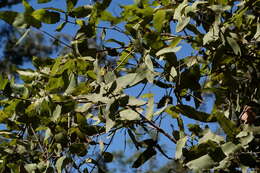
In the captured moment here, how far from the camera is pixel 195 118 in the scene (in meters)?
0.84

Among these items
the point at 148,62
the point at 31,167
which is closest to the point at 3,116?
the point at 31,167

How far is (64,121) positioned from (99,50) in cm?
18

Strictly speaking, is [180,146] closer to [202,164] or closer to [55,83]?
[202,164]

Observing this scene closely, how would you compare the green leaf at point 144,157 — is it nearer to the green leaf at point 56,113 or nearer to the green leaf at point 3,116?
the green leaf at point 56,113

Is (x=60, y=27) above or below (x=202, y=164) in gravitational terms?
above

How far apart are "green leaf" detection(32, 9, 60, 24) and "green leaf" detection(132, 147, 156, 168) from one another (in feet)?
1.06

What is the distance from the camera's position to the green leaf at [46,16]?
0.87 m

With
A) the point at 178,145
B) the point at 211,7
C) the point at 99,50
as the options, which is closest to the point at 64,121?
the point at 99,50

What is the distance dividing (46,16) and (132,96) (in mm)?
227

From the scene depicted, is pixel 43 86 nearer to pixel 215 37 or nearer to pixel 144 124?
pixel 144 124

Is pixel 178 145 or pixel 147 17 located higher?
pixel 147 17

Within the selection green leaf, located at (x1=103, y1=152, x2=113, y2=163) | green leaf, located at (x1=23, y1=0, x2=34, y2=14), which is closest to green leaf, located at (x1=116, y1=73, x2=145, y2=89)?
green leaf, located at (x1=23, y1=0, x2=34, y2=14)

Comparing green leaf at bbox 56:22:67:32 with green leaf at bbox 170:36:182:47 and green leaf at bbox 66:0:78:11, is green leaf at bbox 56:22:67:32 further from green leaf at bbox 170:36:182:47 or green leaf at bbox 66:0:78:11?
green leaf at bbox 170:36:182:47

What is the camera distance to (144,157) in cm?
95
